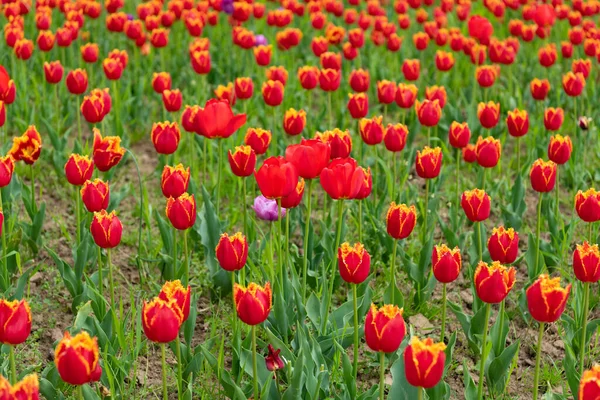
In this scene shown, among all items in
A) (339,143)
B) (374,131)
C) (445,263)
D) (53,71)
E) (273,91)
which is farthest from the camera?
(53,71)

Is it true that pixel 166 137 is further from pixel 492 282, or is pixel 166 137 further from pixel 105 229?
pixel 492 282

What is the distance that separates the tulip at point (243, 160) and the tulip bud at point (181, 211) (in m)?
0.33

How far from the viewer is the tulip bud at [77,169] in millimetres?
3512

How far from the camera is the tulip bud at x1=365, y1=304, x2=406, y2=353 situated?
2.47 meters

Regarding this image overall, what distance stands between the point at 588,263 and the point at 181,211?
1381 millimetres

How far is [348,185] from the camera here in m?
3.02

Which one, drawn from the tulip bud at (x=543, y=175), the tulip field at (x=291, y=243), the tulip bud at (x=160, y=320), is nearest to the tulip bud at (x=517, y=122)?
the tulip field at (x=291, y=243)

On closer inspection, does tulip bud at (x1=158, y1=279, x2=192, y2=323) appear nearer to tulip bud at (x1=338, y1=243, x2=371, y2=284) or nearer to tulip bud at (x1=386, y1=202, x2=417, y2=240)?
tulip bud at (x1=338, y1=243, x2=371, y2=284)

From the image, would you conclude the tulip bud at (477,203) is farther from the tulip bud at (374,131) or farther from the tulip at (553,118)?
the tulip at (553,118)

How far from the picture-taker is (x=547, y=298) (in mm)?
2559

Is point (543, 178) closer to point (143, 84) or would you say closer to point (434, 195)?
point (434, 195)

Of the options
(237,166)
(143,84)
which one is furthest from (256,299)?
(143,84)

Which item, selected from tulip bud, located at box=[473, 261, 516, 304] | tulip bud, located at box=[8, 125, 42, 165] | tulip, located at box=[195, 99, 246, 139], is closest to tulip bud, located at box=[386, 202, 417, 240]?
tulip bud, located at box=[473, 261, 516, 304]

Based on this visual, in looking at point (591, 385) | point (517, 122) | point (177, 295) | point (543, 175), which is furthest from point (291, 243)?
point (591, 385)
